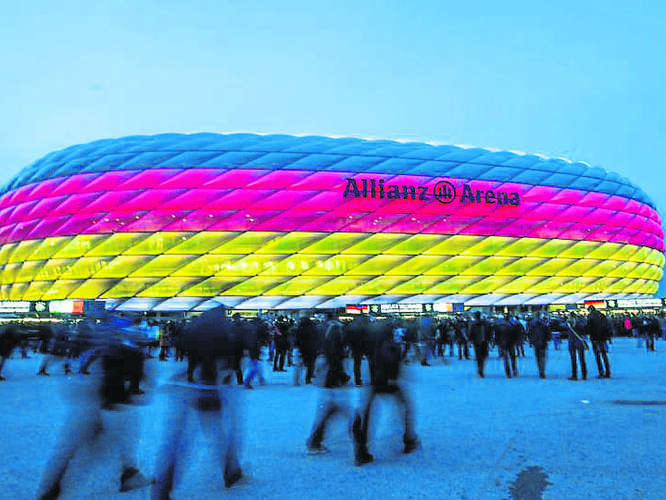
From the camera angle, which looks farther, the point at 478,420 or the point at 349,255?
the point at 349,255

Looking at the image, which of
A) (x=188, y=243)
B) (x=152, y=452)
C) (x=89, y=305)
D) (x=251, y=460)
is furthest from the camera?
(x=188, y=243)

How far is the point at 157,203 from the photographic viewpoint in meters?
41.4

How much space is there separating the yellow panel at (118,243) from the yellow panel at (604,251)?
1586 inches

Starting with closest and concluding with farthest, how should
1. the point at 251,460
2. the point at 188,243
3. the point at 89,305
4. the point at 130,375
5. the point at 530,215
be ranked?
the point at 130,375 → the point at 251,460 → the point at 89,305 → the point at 188,243 → the point at 530,215

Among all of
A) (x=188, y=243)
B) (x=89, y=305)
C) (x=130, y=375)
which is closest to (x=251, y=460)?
(x=130, y=375)

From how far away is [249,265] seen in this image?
42.5 meters

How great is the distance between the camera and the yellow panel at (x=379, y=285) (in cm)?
4484

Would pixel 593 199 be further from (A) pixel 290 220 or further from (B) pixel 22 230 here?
(B) pixel 22 230

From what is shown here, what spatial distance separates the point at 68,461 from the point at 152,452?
1745 mm

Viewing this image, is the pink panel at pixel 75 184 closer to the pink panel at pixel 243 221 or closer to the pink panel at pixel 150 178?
the pink panel at pixel 150 178

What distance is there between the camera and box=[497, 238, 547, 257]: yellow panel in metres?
48.4

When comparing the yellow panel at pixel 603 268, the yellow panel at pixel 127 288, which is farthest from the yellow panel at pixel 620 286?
the yellow panel at pixel 127 288

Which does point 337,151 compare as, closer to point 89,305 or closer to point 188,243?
point 188,243

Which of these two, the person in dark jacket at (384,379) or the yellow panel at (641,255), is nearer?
the person in dark jacket at (384,379)
